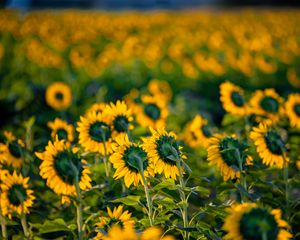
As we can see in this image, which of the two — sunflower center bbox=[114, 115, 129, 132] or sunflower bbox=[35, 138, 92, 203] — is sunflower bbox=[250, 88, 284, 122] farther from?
sunflower bbox=[35, 138, 92, 203]

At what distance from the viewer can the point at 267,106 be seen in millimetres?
3104

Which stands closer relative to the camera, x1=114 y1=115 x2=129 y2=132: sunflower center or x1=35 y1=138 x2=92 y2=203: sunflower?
x1=35 y1=138 x2=92 y2=203: sunflower

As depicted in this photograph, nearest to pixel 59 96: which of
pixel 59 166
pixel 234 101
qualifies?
pixel 234 101

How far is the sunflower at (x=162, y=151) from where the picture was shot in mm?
2033

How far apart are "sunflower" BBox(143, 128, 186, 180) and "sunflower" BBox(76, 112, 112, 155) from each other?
1.29ft

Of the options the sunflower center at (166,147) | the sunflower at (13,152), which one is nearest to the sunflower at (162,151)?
the sunflower center at (166,147)

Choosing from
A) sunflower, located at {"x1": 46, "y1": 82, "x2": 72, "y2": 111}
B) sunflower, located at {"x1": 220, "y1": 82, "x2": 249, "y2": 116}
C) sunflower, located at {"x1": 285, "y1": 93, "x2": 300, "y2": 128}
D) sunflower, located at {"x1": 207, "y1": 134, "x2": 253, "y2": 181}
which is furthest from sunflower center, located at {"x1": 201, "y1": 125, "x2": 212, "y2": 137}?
sunflower, located at {"x1": 46, "y1": 82, "x2": 72, "y2": 111}

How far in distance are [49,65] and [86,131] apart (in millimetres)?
4628

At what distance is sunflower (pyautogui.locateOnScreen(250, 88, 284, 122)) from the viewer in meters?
3.08

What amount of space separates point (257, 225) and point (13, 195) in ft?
3.46

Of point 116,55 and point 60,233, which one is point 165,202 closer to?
point 60,233

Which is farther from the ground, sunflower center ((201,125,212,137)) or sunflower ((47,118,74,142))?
sunflower ((47,118,74,142))

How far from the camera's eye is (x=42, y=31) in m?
9.74

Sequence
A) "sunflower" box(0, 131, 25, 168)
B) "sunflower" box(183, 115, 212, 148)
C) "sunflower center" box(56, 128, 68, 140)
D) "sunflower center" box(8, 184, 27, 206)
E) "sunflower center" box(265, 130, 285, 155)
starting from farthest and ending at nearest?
"sunflower" box(183, 115, 212, 148)
"sunflower center" box(56, 128, 68, 140)
"sunflower" box(0, 131, 25, 168)
"sunflower center" box(265, 130, 285, 155)
"sunflower center" box(8, 184, 27, 206)
